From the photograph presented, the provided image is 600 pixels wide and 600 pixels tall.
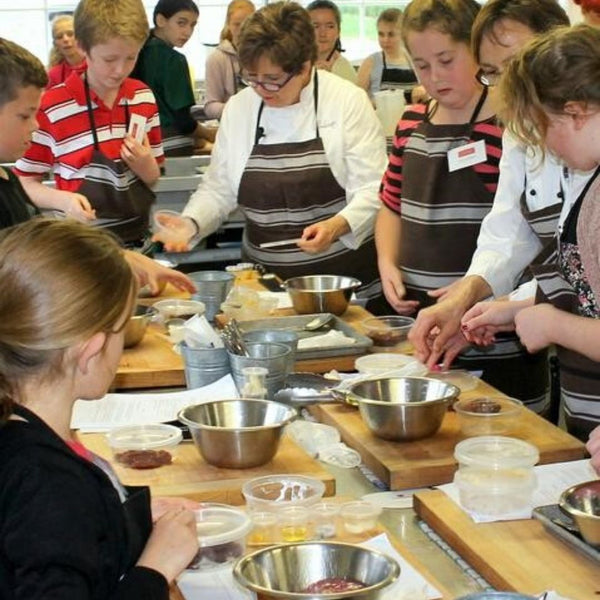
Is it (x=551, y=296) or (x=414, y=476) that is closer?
(x=414, y=476)

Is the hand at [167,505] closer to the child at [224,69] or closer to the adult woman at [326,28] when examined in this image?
the adult woman at [326,28]

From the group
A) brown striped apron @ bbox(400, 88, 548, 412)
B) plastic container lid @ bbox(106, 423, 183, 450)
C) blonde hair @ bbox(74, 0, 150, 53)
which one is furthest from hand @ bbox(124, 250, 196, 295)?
plastic container lid @ bbox(106, 423, 183, 450)

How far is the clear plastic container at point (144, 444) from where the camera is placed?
2.21 metres

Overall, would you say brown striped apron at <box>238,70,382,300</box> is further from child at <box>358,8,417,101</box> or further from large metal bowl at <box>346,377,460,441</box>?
child at <box>358,8,417,101</box>

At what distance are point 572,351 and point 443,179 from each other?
3.28 feet

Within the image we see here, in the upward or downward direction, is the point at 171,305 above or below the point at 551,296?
below

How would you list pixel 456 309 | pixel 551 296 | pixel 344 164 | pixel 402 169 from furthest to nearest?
1. pixel 344 164
2. pixel 402 169
3. pixel 456 309
4. pixel 551 296

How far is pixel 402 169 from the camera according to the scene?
3.45 m

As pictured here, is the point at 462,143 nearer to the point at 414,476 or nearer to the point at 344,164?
the point at 344,164

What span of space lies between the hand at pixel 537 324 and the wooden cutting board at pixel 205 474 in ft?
1.68

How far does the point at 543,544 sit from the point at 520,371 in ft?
4.56

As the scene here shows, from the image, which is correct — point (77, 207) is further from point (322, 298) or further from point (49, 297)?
point (49, 297)

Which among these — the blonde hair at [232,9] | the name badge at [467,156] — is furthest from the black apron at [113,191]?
the blonde hair at [232,9]

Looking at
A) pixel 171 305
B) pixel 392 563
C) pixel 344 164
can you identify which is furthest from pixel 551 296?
pixel 344 164
